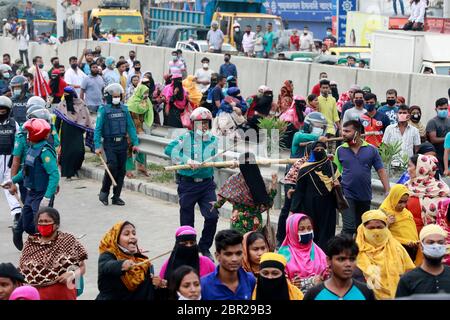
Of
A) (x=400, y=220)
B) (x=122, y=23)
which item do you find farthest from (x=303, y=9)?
(x=400, y=220)

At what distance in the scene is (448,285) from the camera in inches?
321

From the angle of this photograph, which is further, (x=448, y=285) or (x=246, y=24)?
(x=246, y=24)

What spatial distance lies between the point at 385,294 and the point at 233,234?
4.79 ft

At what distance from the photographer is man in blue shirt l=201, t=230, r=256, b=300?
8164mm

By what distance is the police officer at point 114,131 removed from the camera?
15.8m

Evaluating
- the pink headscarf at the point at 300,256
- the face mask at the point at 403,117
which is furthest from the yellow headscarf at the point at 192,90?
the pink headscarf at the point at 300,256

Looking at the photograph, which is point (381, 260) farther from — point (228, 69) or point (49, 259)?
point (228, 69)

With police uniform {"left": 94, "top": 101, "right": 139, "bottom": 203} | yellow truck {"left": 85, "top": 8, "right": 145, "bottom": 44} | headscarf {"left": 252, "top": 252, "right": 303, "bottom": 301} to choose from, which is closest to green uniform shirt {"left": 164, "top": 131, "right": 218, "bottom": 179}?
police uniform {"left": 94, "top": 101, "right": 139, "bottom": 203}

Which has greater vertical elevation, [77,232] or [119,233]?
[119,233]

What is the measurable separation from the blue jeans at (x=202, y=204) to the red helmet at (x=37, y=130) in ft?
4.91

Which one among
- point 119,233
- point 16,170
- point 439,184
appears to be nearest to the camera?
point 119,233

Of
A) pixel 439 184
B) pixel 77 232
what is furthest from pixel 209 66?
pixel 439 184
